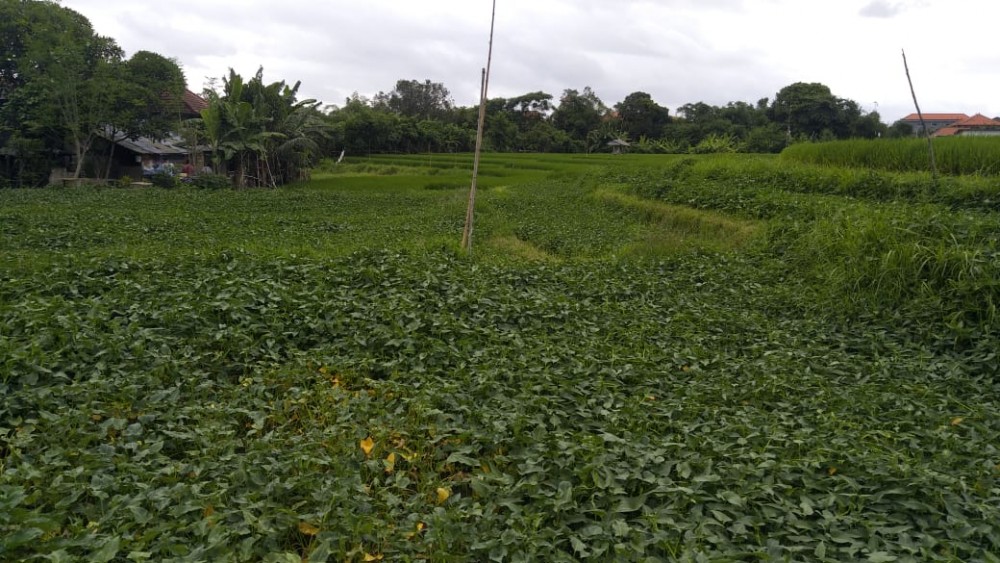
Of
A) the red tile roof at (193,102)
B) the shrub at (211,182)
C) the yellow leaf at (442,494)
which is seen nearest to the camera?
the yellow leaf at (442,494)

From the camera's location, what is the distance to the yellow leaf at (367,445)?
3715mm

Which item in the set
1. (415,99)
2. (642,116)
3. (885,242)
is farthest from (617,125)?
(885,242)

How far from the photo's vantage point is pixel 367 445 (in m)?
3.77

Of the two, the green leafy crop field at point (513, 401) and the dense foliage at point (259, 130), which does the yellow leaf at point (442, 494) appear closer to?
the green leafy crop field at point (513, 401)

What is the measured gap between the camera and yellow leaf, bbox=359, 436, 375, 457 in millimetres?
3715

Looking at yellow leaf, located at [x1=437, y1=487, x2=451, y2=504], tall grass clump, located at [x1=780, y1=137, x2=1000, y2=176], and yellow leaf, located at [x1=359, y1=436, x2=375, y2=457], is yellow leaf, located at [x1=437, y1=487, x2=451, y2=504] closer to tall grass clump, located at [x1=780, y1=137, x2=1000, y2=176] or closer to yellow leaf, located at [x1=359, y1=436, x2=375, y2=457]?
yellow leaf, located at [x1=359, y1=436, x2=375, y2=457]

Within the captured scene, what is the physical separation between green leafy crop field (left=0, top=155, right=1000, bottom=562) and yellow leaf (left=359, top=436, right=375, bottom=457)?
13 millimetres

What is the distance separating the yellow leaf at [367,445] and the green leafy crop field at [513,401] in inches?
0.5

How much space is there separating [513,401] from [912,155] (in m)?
10.8

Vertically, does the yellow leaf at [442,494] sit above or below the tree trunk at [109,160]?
below

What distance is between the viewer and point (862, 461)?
3.43m

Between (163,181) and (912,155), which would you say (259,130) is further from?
(912,155)

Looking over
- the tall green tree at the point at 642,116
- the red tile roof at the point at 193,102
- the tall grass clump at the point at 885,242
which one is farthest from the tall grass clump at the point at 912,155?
the tall green tree at the point at 642,116

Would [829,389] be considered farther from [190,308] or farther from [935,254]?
[190,308]
